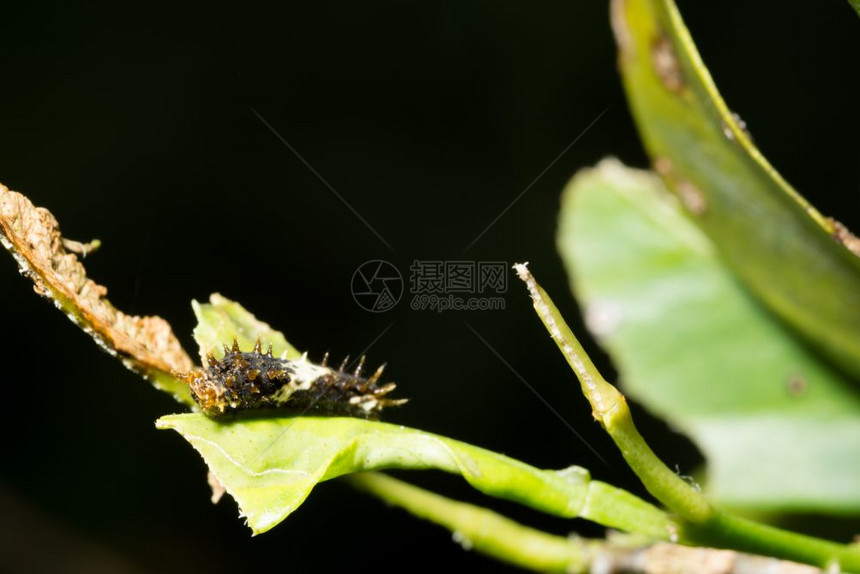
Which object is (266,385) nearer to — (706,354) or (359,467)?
(359,467)

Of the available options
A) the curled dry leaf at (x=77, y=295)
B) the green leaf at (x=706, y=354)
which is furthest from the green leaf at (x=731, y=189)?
Answer: the curled dry leaf at (x=77, y=295)

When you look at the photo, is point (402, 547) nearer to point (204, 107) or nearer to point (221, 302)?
point (221, 302)

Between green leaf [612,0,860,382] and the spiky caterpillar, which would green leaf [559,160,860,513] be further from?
the spiky caterpillar

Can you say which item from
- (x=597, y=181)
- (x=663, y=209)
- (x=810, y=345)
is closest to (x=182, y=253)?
(x=597, y=181)

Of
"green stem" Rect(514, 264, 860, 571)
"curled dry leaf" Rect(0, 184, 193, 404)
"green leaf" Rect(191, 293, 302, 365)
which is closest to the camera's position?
"green stem" Rect(514, 264, 860, 571)

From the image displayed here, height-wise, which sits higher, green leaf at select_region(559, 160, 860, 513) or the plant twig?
green leaf at select_region(559, 160, 860, 513)

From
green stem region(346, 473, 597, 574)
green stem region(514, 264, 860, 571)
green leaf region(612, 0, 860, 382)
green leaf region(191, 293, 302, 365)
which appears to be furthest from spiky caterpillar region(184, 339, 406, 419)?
green leaf region(612, 0, 860, 382)

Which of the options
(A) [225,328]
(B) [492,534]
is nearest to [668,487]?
(B) [492,534]
